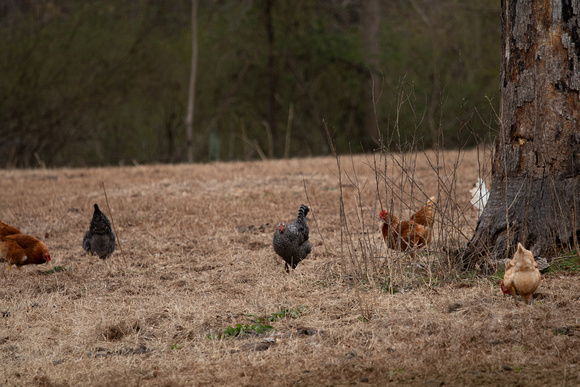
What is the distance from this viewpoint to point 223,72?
60.8ft

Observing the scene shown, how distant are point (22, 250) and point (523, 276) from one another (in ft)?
15.2

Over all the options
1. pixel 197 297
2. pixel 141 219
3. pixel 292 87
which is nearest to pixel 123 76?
pixel 292 87

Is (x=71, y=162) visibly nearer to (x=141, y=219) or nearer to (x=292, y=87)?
(x=292, y=87)

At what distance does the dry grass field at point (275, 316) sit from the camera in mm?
3281

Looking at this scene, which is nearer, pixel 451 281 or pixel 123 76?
pixel 451 281

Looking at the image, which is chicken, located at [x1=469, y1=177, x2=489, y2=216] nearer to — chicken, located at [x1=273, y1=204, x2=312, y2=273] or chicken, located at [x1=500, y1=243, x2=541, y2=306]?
chicken, located at [x1=500, y1=243, x2=541, y2=306]

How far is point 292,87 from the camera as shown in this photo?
18.9m

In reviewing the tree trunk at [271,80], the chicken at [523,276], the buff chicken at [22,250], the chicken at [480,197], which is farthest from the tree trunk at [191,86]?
the chicken at [523,276]

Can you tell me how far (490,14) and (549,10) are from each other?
47.6 ft

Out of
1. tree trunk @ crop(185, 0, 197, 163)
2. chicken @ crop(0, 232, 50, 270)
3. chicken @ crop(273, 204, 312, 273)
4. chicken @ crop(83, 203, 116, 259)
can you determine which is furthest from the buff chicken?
tree trunk @ crop(185, 0, 197, 163)

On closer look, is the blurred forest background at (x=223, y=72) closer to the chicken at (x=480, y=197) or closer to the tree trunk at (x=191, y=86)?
the tree trunk at (x=191, y=86)

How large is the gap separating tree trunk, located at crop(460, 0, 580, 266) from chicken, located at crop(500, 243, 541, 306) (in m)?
0.55

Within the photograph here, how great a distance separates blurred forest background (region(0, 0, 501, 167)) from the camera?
1584cm

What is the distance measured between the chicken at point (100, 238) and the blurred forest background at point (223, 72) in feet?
32.5
